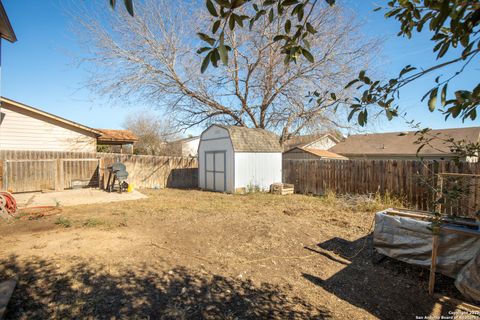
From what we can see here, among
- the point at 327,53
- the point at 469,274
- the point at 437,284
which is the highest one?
the point at 327,53

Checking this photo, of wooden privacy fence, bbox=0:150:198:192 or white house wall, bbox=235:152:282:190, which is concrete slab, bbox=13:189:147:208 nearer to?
wooden privacy fence, bbox=0:150:198:192

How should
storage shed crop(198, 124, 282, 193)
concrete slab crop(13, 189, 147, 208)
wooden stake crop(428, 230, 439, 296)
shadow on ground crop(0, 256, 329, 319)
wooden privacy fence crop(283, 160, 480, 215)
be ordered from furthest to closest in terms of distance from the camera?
storage shed crop(198, 124, 282, 193) < concrete slab crop(13, 189, 147, 208) < wooden privacy fence crop(283, 160, 480, 215) < wooden stake crop(428, 230, 439, 296) < shadow on ground crop(0, 256, 329, 319)

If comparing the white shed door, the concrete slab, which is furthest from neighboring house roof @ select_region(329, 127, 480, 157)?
the concrete slab

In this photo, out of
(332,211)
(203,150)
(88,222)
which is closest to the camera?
(88,222)

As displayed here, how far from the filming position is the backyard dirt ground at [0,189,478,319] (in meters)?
2.76

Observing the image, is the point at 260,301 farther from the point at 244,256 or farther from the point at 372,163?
the point at 372,163

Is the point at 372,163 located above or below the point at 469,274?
above

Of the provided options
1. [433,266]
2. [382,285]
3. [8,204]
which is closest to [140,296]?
[382,285]

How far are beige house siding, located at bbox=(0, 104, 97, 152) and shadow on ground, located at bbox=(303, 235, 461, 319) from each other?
13546 mm

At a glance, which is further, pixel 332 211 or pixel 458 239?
pixel 332 211

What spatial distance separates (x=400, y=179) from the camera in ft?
28.3

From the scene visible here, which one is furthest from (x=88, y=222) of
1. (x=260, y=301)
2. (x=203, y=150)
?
(x=203, y=150)

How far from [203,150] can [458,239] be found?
38.4ft

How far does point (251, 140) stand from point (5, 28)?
9.28m
